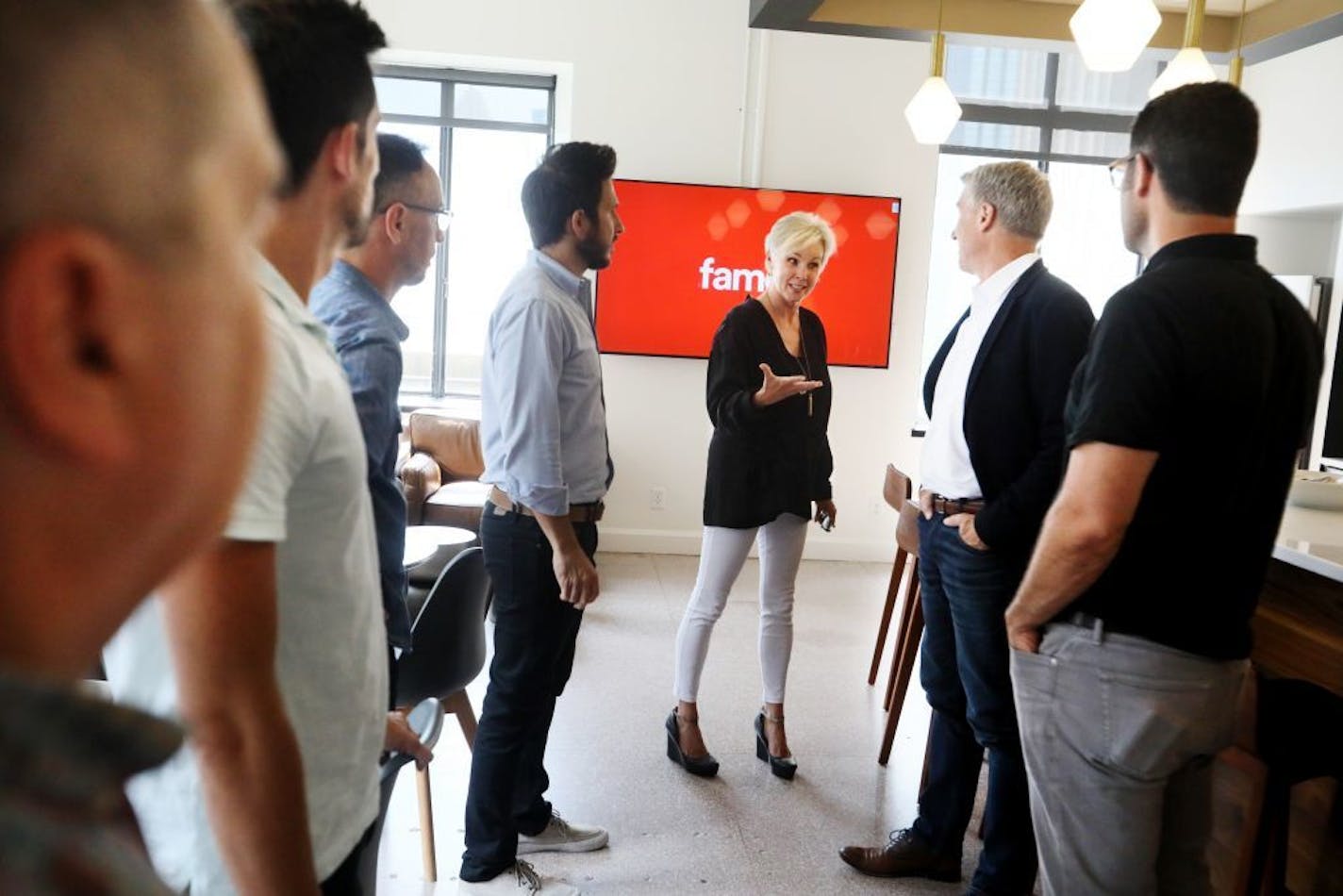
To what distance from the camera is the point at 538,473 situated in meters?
2.32

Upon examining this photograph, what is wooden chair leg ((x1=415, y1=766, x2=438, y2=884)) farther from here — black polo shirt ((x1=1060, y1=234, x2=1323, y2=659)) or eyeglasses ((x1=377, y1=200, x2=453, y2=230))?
black polo shirt ((x1=1060, y1=234, x2=1323, y2=659))

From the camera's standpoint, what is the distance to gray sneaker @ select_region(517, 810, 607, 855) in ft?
8.90

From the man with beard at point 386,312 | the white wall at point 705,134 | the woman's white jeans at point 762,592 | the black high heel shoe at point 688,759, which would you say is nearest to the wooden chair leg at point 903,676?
the woman's white jeans at point 762,592

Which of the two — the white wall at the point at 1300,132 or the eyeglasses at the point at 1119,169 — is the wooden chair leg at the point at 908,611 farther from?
the white wall at the point at 1300,132

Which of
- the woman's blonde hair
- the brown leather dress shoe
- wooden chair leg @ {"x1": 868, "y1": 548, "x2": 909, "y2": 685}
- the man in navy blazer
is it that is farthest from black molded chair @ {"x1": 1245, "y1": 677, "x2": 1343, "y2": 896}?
wooden chair leg @ {"x1": 868, "y1": 548, "x2": 909, "y2": 685}

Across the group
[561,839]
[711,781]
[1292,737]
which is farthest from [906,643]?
[1292,737]

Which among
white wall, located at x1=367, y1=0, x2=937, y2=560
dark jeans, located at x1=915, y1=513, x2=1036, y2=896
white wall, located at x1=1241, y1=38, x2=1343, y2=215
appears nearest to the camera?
dark jeans, located at x1=915, y1=513, x2=1036, y2=896

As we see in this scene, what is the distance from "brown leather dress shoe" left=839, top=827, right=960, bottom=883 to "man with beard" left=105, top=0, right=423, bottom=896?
197 centimetres

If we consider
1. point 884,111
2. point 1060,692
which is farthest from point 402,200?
point 884,111

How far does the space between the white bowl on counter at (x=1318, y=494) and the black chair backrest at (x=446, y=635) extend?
84.9 inches

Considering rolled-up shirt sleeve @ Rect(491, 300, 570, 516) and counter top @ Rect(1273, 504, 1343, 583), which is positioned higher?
rolled-up shirt sleeve @ Rect(491, 300, 570, 516)

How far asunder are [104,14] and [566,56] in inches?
242

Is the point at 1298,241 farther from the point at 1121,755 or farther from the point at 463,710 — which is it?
the point at 463,710

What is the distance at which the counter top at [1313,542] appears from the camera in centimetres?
202
